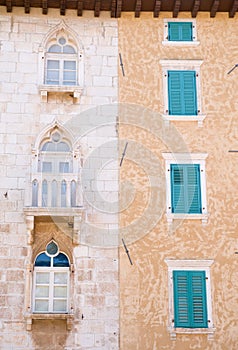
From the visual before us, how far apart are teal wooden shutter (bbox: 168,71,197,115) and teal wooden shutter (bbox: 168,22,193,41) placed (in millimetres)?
1187

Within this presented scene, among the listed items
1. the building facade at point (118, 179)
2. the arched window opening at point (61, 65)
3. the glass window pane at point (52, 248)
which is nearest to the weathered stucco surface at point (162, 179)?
the building facade at point (118, 179)

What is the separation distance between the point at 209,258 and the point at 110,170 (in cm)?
359

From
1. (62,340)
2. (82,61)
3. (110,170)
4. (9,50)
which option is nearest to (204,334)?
(62,340)

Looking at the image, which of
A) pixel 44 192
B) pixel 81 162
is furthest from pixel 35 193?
pixel 81 162

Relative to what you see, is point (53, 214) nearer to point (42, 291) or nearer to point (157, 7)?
point (42, 291)

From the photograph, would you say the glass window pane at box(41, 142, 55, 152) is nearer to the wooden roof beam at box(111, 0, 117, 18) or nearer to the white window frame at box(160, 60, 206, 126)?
the white window frame at box(160, 60, 206, 126)

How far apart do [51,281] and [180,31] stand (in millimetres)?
8342

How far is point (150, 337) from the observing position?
53.4ft

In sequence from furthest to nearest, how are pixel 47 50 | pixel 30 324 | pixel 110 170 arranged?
pixel 47 50, pixel 110 170, pixel 30 324

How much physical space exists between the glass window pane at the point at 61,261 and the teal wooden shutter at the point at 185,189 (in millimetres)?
3193

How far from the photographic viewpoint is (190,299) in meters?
16.6

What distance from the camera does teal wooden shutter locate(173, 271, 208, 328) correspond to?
Answer: 54.1ft

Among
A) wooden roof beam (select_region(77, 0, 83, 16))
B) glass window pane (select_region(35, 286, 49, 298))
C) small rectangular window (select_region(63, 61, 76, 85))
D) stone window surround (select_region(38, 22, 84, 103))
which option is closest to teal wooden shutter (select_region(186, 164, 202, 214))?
stone window surround (select_region(38, 22, 84, 103))

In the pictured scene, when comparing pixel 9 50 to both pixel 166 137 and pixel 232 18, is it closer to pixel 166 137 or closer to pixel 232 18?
pixel 166 137
